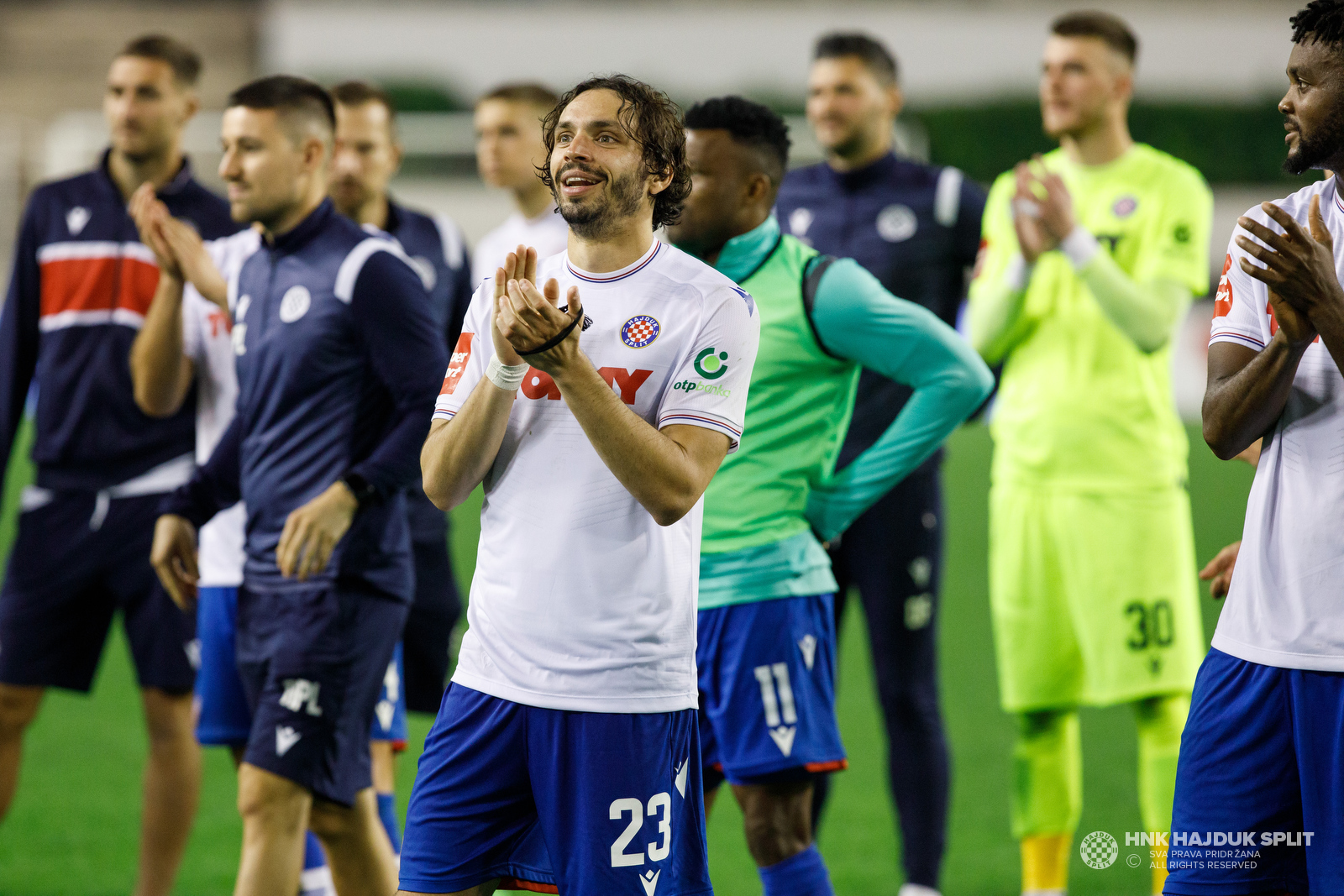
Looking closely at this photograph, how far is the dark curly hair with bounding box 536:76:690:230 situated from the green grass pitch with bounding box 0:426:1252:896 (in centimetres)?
284

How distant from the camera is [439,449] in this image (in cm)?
264

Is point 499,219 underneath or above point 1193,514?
above

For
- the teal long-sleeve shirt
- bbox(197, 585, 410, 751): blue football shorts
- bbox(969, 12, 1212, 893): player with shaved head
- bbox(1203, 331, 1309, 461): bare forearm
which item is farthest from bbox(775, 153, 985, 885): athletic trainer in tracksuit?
bbox(1203, 331, 1309, 461): bare forearm

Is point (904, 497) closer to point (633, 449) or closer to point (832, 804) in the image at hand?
point (832, 804)

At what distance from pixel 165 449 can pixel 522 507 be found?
239cm

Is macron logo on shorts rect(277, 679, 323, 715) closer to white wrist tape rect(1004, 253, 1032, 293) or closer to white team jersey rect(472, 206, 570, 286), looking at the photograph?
white team jersey rect(472, 206, 570, 286)

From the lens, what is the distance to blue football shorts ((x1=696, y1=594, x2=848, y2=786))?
3.39m

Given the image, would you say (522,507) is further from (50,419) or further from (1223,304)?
(50,419)

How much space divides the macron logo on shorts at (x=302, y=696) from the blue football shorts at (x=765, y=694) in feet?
3.00

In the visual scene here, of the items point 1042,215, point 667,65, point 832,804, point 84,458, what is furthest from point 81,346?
point 667,65

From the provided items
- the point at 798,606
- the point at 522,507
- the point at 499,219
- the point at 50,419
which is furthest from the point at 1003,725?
the point at 499,219

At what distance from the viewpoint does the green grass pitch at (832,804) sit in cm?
496

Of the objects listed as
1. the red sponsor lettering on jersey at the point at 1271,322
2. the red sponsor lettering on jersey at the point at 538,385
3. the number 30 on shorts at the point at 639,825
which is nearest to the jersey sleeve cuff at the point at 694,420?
the red sponsor lettering on jersey at the point at 538,385

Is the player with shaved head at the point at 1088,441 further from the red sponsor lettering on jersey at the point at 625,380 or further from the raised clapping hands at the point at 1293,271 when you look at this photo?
the red sponsor lettering on jersey at the point at 625,380
